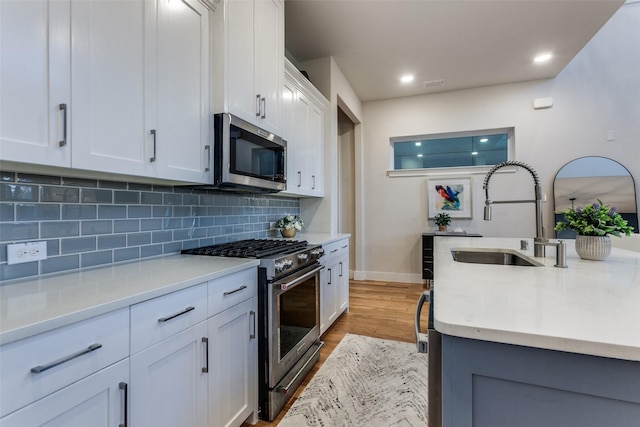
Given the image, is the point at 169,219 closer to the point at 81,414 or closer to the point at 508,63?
the point at 81,414

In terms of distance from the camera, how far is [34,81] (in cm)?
99

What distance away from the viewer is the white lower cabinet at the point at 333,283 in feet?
8.82

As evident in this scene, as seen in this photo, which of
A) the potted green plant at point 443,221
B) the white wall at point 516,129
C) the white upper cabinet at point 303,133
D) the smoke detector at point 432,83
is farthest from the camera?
the potted green plant at point 443,221

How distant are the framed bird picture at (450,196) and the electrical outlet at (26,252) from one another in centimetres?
444

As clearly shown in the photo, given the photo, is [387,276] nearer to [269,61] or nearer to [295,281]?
[295,281]

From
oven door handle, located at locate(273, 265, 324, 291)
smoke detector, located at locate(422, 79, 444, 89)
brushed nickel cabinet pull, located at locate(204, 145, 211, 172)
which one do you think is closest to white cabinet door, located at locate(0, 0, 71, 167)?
brushed nickel cabinet pull, located at locate(204, 145, 211, 172)

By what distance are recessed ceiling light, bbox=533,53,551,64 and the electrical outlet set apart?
192 inches

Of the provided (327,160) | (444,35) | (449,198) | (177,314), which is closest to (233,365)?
(177,314)

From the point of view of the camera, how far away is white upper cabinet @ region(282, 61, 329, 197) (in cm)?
275

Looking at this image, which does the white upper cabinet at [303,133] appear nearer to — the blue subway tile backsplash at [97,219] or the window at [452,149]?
the blue subway tile backsplash at [97,219]

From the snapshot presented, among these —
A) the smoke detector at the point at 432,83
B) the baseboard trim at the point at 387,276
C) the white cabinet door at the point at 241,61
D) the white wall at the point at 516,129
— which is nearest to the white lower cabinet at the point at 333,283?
the white cabinet door at the point at 241,61

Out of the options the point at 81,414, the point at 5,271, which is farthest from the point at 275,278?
the point at 5,271

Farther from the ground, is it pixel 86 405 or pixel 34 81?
pixel 34 81

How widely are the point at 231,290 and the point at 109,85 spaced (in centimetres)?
103
